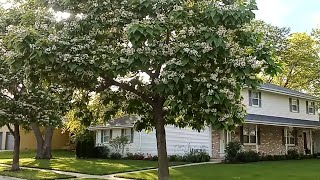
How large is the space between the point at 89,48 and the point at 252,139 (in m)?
21.3

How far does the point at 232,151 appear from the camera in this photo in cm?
2467

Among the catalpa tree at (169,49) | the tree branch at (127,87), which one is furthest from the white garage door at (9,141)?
the catalpa tree at (169,49)

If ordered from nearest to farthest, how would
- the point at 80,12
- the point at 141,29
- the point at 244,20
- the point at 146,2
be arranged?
the point at 141,29 → the point at 244,20 → the point at 146,2 → the point at 80,12

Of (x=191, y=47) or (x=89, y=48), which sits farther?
(x=89, y=48)

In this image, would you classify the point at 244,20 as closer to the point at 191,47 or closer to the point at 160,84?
the point at 191,47

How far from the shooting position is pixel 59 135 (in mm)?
46531

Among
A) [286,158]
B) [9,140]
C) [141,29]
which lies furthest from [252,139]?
[9,140]

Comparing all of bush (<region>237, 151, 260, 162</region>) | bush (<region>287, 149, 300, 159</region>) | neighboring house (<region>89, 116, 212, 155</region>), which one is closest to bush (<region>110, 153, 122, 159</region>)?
neighboring house (<region>89, 116, 212, 155</region>)

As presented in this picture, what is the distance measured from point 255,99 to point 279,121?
7.68 ft

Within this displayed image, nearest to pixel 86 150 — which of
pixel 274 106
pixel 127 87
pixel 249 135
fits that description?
pixel 249 135

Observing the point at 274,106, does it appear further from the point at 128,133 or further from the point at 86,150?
the point at 86,150

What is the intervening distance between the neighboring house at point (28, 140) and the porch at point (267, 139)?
23511 mm

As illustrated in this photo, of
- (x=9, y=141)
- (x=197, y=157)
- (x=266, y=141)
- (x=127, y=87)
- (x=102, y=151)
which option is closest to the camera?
(x=127, y=87)

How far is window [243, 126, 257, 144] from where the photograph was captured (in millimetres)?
28422
